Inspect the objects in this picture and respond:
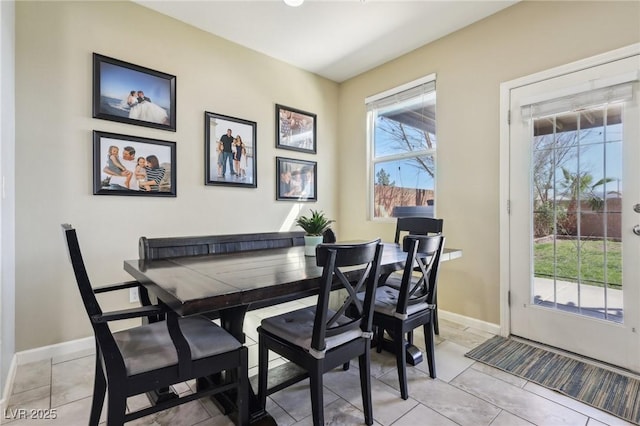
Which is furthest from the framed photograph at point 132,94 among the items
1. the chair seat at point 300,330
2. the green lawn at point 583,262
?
the green lawn at point 583,262

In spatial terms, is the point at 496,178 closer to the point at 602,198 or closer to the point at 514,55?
the point at 602,198

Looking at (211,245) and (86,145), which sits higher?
(86,145)

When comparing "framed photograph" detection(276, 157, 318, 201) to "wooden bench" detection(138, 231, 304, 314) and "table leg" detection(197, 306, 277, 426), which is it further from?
"table leg" detection(197, 306, 277, 426)

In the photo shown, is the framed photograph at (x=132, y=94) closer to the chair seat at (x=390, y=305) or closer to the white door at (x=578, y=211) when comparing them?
the chair seat at (x=390, y=305)

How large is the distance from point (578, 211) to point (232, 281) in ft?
8.13

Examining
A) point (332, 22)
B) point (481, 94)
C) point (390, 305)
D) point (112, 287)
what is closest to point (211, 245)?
point (112, 287)

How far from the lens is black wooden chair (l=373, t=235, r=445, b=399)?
5.77 feet

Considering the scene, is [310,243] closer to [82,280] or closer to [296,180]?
[82,280]

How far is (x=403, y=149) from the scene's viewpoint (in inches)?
140

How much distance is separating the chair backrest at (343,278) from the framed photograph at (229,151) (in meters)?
1.96

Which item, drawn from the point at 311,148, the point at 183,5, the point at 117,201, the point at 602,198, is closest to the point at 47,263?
the point at 117,201

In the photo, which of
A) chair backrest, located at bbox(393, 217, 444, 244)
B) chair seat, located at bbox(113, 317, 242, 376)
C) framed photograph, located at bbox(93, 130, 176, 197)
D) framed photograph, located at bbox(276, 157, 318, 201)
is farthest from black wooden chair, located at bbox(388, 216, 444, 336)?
framed photograph, located at bbox(93, 130, 176, 197)

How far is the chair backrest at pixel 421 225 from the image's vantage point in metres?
2.75

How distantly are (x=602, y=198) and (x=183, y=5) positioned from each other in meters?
3.55
